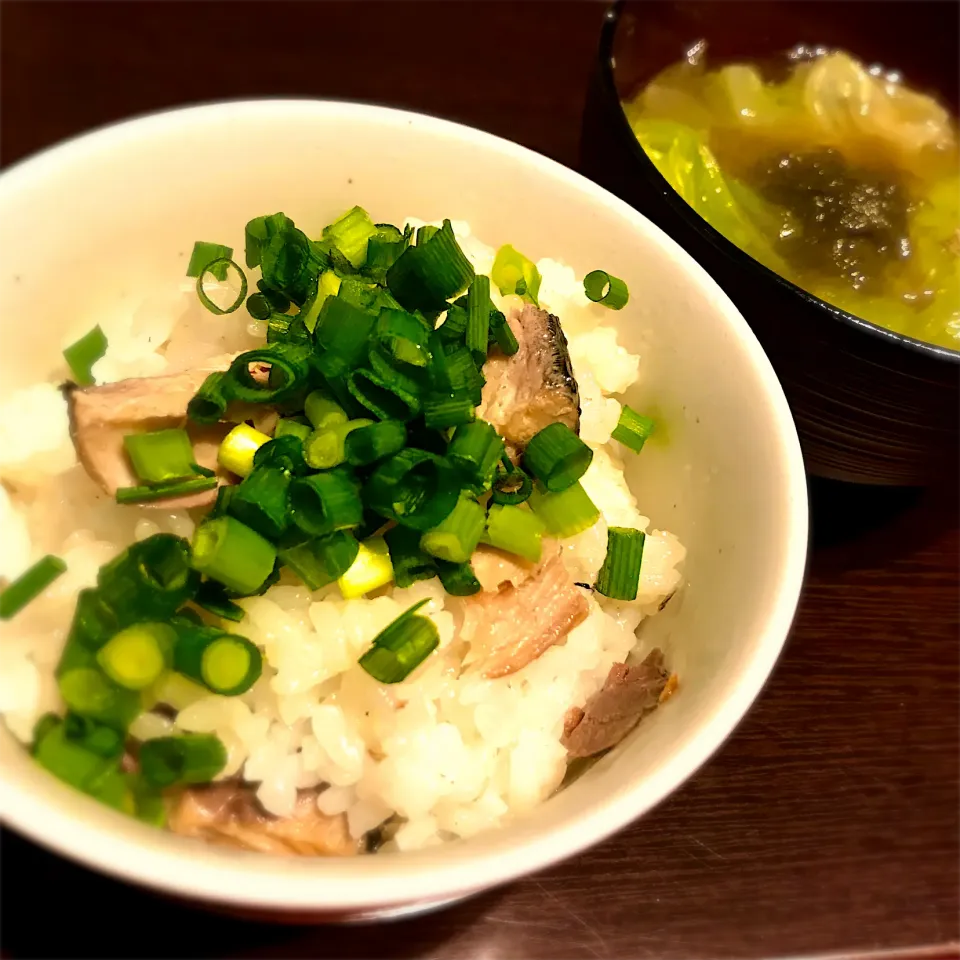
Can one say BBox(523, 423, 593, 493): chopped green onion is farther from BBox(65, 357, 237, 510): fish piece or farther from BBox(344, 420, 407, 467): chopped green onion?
BBox(65, 357, 237, 510): fish piece

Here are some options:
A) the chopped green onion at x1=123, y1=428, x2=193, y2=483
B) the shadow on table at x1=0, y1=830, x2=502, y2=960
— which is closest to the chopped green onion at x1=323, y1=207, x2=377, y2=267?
the chopped green onion at x1=123, y1=428, x2=193, y2=483

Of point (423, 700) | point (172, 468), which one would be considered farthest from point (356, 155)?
point (423, 700)

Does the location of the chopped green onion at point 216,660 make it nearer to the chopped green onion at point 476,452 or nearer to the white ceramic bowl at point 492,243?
the white ceramic bowl at point 492,243

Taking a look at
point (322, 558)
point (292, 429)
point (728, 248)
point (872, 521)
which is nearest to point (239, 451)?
point (292, 429)

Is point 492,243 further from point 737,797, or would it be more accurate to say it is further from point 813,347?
point 737,797

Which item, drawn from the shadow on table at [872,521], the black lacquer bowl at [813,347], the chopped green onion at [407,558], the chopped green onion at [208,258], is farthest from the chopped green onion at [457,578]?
the shadow on table at [872,521]
